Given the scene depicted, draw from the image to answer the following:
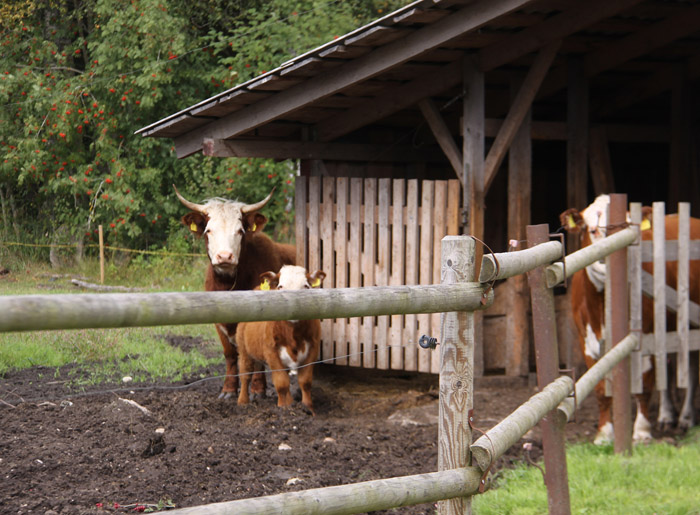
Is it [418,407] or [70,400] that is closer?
[70,400]

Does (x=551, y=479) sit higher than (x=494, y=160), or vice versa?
(x=494, y=160)

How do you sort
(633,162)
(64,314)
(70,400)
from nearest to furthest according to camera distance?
(64,314) < (70,400) < (633,162)

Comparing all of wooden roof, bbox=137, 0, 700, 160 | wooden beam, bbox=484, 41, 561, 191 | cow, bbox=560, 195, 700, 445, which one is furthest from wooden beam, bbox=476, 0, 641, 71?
cow, bbox=560, 195, 700, 445

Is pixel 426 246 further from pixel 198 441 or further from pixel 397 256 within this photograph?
pixel 198 441

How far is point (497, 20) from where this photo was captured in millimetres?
7273

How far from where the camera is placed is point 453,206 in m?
7.89

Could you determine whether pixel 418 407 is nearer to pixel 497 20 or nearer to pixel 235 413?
pixel 235 413

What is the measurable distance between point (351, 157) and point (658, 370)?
4147mm

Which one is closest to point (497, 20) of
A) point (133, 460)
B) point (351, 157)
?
point (351, 157)

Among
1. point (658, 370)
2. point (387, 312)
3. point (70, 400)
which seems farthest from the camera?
point (70, 400)

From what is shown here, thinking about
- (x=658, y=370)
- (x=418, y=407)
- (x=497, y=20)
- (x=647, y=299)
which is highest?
(x=497, y=20)

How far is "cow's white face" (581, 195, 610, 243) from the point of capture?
6.91 metres

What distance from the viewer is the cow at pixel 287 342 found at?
293 inches

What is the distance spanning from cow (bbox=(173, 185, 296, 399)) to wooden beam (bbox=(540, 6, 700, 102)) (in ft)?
12.0
